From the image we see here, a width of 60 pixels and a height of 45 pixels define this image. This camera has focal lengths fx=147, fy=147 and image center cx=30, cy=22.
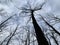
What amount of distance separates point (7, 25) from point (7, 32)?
0.88m

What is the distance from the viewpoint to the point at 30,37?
8.71 m

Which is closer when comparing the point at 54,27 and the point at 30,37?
the point at 30,37

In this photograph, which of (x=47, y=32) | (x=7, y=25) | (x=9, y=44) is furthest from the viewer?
(x=7, y=25)

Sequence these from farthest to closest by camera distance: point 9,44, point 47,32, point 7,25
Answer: point 7,25 < point 47,32 < point 9,44

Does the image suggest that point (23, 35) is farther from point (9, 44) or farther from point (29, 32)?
point (9, 44)

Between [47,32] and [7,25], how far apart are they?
2.92 m

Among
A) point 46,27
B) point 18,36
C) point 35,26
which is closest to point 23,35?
point 18,36

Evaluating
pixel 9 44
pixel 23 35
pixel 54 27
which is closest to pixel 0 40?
pixel 9 44

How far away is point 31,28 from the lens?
A: 9.33 m

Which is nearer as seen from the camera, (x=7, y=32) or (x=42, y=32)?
(x=42, y=32)

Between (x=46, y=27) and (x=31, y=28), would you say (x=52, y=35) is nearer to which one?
(x=46, y=27)

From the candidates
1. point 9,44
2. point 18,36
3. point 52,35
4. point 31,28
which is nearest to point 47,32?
point 52,35

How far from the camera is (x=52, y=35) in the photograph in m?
8.70

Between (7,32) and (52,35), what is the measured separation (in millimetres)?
2855
